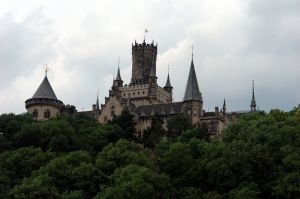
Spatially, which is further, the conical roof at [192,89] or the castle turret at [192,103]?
the conical roof at [192,89]

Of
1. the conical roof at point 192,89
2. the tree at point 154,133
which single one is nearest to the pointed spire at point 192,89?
the conical roof at point 192,89

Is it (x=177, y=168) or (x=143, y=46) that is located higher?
(x=143, y=46)

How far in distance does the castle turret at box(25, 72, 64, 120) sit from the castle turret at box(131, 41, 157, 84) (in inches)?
841

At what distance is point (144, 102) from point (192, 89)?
55.6 ft

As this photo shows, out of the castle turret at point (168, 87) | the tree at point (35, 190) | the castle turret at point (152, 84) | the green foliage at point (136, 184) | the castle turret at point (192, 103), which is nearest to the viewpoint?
the tree at point (35, 190)

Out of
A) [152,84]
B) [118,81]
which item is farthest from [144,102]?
[118,81]

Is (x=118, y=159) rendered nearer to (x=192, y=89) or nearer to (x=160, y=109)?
(x=192, y=89)

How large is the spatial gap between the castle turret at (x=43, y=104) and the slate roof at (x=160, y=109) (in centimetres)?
1481

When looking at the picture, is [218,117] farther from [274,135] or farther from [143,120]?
[274,135]

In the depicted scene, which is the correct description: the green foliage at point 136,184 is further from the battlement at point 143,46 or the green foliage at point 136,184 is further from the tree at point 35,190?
the battlement at point 143,46

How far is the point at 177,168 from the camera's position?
83500mm

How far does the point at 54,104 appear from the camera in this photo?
125 m

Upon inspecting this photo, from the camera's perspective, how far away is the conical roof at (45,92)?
125 m

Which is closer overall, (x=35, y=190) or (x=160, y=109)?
(x=35, y=190)
